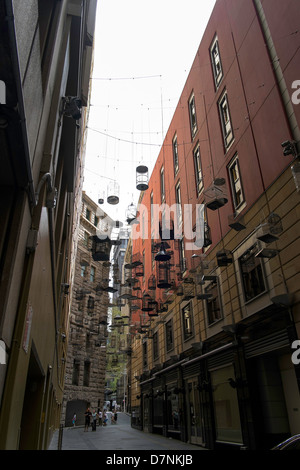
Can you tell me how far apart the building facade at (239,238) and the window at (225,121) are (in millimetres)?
69

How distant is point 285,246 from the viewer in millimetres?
11320

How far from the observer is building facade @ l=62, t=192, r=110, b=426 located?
3438 centimetres

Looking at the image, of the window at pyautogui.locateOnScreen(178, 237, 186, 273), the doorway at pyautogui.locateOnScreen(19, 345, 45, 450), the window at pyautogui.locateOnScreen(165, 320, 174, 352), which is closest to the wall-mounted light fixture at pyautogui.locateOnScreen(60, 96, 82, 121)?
the doorway at pyautogui.locateOnScreen(19, 345, 45, 450)

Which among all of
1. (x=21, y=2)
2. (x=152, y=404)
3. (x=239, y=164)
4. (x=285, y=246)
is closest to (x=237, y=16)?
(x=239, y=164)

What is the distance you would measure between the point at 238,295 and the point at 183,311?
7658 millimetres

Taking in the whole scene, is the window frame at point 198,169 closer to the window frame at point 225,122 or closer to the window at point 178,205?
the window at point 178,205

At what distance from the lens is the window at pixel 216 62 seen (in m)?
17.9

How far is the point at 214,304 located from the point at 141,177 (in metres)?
7.05

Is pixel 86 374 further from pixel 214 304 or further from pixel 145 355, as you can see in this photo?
pixel 214 304

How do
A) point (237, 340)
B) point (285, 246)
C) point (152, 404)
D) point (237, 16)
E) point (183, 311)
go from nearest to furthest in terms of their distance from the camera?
1. point (285, 246)
2. point (237, 340)
3. point (237, 16)
4. point (183, 311)
5. point (152, 404)

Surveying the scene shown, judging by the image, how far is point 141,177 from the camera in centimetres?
1520

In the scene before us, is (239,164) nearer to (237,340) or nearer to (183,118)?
(237,340)

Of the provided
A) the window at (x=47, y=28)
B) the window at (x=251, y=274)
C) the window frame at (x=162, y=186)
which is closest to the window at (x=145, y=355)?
the window frame at (x=162, y=186)

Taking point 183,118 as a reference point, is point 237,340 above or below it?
below
